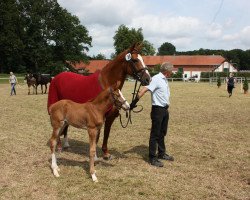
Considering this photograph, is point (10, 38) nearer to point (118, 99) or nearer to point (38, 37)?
point (38, 37)

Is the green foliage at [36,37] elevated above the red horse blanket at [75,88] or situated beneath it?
elevated above

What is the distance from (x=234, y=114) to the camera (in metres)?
16.8

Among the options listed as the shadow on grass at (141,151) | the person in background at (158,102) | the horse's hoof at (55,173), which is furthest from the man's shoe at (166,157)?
the horse's hoof at (55,173)

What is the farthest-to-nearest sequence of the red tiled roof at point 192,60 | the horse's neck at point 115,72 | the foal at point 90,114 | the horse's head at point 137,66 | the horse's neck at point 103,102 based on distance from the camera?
the red tiled roof at point 192,60 → the horse's neck at point 115,72 → the horse's head at point 137,66 → the horse's neck at point 103,102 → the foal at point 90,114

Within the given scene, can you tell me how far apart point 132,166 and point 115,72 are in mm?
2185

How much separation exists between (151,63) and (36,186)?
104 metres

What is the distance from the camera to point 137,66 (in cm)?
760

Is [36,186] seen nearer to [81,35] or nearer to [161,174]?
[161,174]

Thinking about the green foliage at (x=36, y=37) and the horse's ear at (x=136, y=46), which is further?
the green foliage at (x=36, y=37)

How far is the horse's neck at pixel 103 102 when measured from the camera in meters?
7.09

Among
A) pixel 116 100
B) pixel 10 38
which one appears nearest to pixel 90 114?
pixel 116 100

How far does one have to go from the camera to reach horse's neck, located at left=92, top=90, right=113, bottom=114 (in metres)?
7.09

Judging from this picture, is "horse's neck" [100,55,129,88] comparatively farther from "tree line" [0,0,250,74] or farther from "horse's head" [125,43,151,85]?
"tree line" [0,0,250,74]

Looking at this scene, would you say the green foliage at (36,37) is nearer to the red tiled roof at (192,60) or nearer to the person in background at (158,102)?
the red tiled roof at (192,60)
